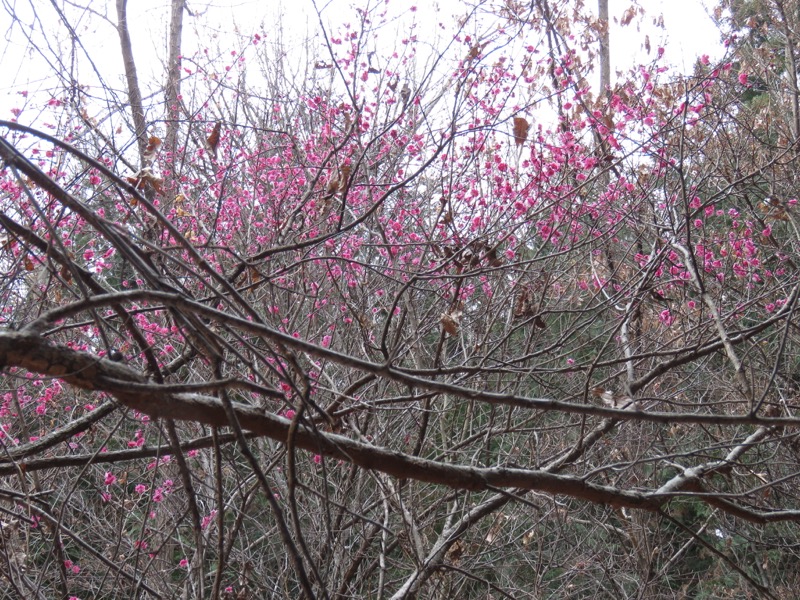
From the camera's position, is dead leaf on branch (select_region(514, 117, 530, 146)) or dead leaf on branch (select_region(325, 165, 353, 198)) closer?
dead leaf on branch (select_region(325, 165, 353, 198))

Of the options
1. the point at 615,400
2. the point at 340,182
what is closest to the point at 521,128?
the point at 340,182

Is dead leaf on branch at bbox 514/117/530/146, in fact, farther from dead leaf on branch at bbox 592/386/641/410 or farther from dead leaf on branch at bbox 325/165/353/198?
dead leaf on branch at bbox 592/386/641/410

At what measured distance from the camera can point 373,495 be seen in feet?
15.2

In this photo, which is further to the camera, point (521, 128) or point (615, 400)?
point (521, 128)

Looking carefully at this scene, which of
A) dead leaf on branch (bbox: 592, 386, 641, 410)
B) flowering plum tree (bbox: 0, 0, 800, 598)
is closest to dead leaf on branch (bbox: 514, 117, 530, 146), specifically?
flowering plum tree (bbox: 0, 0, 800, 598)

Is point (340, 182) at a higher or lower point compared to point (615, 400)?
higher

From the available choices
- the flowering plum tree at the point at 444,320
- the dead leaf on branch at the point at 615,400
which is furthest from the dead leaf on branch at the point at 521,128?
the dead leaf on branch at the point at 615,400

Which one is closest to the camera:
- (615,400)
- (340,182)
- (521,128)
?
(615,400)

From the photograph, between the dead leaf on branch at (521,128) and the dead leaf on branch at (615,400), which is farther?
the dead leaf on branch at (521,128)

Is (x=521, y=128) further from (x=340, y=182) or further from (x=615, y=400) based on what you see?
(x=615, y=400)

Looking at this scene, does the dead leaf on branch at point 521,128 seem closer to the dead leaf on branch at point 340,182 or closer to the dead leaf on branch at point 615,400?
the dead leaf on branch at point 340,182

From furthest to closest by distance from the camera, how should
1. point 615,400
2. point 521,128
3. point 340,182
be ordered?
point 521,128
point 340,182
point 615,400

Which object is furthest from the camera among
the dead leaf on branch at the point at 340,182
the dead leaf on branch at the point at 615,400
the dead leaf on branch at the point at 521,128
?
the dead leaf on branch at the point at 521,128

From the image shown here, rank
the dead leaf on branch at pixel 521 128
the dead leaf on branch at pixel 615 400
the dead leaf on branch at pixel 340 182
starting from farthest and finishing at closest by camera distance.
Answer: the dead leaf on branch at pixel 521 128 → the dead leaf on branch at pixel 340 182 → the dead leaf on branch at pixel 615 400
